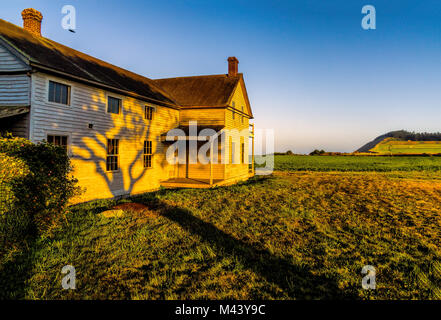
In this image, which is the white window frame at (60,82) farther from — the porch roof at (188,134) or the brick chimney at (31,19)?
the porch roof at (188,134)

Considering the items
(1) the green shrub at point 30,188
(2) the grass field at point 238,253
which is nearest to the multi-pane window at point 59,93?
(1) the green shrub at point 30,188

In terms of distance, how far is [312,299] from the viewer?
12.7ft

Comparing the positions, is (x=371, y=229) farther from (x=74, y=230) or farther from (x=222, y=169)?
(x=222, y=169)

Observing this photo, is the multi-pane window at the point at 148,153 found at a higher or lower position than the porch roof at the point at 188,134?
lower

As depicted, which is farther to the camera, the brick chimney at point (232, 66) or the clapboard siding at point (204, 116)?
the brick chimney at point (232, 66)

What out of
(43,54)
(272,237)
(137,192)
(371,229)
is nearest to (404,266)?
(371,229)

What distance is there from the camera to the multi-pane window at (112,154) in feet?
41.1

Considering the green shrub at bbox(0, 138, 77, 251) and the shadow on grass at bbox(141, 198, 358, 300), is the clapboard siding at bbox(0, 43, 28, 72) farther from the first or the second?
the shadow on grass at bbox(141, 198, 358, 300)

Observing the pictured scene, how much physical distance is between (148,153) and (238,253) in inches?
448

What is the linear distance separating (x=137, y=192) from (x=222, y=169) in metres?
6.13

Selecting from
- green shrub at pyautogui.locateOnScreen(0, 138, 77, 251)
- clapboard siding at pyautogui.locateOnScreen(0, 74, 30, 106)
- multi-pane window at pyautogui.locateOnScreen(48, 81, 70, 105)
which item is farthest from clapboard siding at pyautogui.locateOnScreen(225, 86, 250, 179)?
green shrub at pyautogui.locateOnScreen(0, 138, 77, 251)

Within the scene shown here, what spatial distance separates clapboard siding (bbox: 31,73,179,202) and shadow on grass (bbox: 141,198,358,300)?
6537 mm

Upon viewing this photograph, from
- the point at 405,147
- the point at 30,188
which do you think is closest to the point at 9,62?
the point at 30,188

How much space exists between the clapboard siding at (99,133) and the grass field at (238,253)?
2.54 metres
